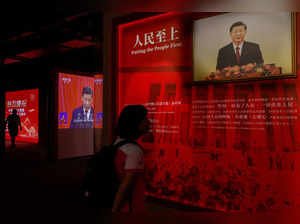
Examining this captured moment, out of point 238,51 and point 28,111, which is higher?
point 238,51

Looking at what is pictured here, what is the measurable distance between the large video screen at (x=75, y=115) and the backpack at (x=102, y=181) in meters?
6.89

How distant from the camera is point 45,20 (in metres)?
0.93

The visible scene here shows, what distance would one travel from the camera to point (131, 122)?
1.70m

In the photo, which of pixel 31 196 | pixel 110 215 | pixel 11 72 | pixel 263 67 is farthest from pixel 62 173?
pixel 11 72

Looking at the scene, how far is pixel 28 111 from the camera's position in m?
13.3

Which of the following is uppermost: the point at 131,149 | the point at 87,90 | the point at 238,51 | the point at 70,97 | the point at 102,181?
the point at 87,90

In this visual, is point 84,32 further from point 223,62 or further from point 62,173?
point 223,62

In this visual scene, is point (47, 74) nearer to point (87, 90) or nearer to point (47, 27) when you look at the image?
point (87, 90)

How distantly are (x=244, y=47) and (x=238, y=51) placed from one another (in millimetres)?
81

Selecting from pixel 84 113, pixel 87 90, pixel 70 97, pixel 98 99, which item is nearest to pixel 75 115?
pixel 84 113

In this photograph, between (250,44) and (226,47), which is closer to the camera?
(250,44)

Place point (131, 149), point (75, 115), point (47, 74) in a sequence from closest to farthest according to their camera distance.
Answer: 1. point (131, 149)
2. point (75, 115)
3. point (47, 74)

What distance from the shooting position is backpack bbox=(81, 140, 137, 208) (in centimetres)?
151

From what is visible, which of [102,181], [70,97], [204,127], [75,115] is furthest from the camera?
[75,115]
